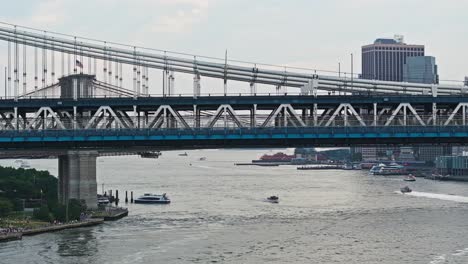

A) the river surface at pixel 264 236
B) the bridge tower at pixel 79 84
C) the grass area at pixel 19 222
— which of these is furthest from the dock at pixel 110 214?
the bridge tower at pixel 79 84

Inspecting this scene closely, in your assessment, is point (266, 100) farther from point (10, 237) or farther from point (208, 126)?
point (10, 237)

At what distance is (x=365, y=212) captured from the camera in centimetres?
8256

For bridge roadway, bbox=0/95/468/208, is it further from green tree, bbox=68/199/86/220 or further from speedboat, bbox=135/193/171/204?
speedboat, bbox=135/193/171/204

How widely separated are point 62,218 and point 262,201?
119ft

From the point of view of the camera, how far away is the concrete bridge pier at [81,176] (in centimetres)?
7494

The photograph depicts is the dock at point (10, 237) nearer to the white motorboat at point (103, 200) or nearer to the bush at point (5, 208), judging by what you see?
the bush at point (5, 208)

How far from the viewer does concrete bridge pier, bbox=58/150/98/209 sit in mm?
74938

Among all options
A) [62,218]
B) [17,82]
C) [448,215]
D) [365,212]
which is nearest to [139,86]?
[17,82]

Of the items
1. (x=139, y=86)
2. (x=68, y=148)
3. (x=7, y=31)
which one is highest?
(x=7, y=31)

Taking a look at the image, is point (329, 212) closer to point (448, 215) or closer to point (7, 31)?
point (448, 215)

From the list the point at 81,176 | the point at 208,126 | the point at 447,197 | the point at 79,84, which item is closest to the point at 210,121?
the point at 208,126

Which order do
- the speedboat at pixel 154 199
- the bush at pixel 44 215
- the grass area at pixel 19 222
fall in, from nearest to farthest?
1. the grass area at pixel 19 222
2. the bush at pixel 44 215
3. the speedboat at pixel 154 199

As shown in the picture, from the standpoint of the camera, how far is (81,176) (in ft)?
246

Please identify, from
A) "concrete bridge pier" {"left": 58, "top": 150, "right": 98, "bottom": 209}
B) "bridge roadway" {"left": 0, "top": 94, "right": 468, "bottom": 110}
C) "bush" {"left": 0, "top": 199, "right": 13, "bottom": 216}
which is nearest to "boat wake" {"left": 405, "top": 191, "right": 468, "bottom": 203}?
"bridge roadway" {"left": 0, "top": 94, "right": 468, "bottom": 110}
